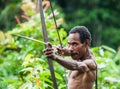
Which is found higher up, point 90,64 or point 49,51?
point 49,51

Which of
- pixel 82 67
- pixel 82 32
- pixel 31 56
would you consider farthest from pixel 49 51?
pixel 31 56

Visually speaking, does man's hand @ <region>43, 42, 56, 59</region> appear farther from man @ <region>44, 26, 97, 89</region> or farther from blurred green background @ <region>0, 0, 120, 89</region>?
blurred green background @ <region>0, 0, 120, 89</region>

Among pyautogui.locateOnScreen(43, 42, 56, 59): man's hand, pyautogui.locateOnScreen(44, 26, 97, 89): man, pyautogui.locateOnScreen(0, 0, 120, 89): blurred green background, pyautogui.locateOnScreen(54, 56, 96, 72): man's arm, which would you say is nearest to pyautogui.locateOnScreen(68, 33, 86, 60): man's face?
pyautogui.locateOnScreen(44, 26, 97, 89): man

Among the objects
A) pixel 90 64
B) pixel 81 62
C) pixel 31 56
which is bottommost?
pixel 31 56

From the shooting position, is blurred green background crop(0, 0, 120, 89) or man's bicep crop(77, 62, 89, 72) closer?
man's bicep crop(77, 62, 89, 72)

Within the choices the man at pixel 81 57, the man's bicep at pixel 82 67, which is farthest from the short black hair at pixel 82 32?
the man's bicep at pixel 82 67

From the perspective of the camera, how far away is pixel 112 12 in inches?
878

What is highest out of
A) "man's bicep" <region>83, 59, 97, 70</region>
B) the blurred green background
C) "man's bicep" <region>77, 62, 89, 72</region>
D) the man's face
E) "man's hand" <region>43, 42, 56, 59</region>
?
"man's hand" <region>43, 42, 56, 59</region>

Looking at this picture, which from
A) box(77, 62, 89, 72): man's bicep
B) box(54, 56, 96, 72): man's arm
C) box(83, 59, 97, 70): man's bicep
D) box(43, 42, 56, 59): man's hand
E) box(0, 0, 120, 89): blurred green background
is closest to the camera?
box(43, 42, 56, 59): man's hand

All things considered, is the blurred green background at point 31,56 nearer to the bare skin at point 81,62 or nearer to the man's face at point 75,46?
the bare skin at point 81,62

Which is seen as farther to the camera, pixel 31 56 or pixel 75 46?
pixel 31 56

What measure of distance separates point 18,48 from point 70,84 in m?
3.45

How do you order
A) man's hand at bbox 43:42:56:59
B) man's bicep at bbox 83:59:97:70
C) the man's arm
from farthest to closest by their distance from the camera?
man's bicep at bbox 83:59:97:70, the man's arm, man's hand at bbox 43:42:56:59

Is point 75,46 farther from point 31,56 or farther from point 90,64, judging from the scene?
point 31,56
